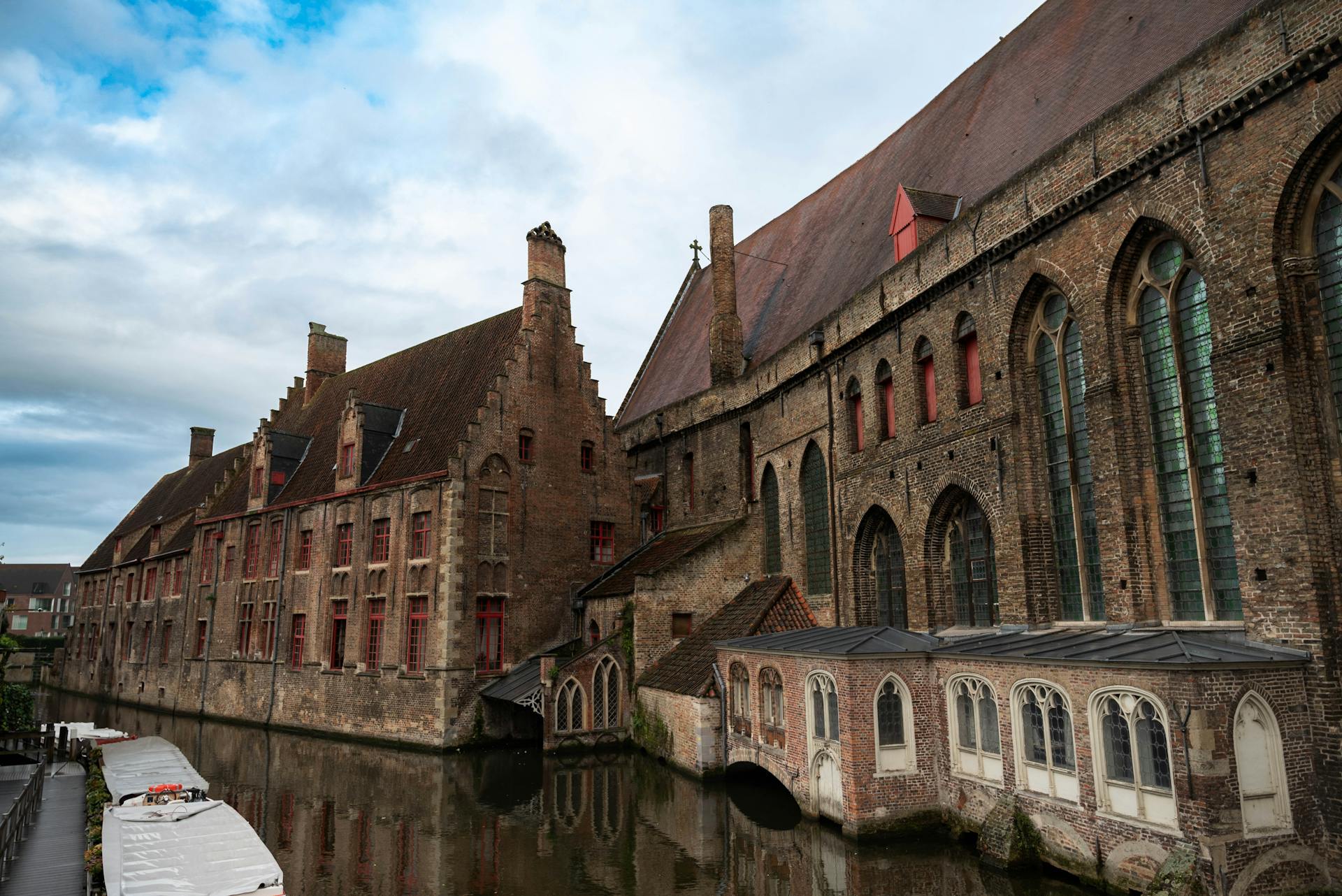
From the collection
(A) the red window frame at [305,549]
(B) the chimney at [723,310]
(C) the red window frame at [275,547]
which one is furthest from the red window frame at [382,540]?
(B) the chimney at [723,310]

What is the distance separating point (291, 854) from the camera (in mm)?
12133

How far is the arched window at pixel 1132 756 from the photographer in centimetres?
849

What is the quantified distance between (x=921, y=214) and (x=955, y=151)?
10.9ft

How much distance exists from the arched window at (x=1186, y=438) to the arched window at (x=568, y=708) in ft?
43.4

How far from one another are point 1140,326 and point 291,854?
13379mm

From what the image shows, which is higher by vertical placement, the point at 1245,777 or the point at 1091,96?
the point at 1091,96

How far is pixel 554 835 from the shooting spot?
1295 centimetres

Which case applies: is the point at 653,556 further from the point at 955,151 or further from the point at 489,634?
the point at 955,151

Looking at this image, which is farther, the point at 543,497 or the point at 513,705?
the point at 543,497

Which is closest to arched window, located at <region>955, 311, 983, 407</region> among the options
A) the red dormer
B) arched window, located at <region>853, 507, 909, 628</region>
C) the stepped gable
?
the red dormer

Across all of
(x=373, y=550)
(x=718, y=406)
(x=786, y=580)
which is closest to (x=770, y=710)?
(x=786, y=580)

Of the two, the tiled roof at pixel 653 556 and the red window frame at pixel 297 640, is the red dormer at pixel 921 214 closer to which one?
the tiled roof at pixel 653 556

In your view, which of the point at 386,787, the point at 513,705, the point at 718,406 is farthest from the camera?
the point at 718,406

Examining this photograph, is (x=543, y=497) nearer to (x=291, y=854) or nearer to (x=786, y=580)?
(x=786, y=580)
